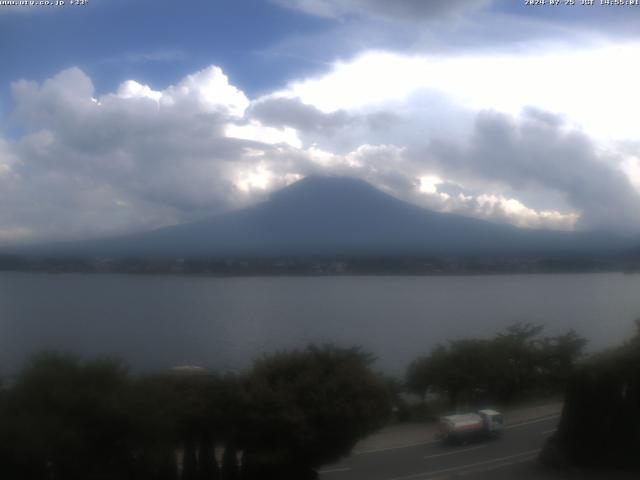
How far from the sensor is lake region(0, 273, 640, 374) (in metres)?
13.8

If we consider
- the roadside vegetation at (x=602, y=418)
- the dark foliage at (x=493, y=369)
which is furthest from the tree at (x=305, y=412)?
the dark foliage at (x=493, y=369)

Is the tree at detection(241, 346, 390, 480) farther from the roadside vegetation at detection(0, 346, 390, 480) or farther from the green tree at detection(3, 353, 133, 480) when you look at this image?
the green tree at detection(3, 353, 133, 480)

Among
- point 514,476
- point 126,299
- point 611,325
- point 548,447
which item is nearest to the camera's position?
point 514,476

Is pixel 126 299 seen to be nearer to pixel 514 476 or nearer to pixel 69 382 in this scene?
pixel 69 382

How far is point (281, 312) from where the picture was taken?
837 inches

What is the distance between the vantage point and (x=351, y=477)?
29.6ft

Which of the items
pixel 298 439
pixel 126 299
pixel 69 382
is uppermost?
pixel 126 299

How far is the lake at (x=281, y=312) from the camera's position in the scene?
13820 millimetres

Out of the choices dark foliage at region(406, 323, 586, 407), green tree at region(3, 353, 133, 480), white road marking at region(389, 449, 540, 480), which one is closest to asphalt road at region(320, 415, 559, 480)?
white road marking at region(389, 449, 540, 480)

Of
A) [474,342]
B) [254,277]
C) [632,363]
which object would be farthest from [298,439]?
[254,277]

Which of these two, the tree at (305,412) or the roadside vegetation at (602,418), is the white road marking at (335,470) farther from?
the roadside vegetation at (602,418)

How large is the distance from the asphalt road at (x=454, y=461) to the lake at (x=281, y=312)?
6.80 feet

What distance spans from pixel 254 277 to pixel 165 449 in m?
16.6

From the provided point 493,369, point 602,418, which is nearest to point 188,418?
point 602,418
